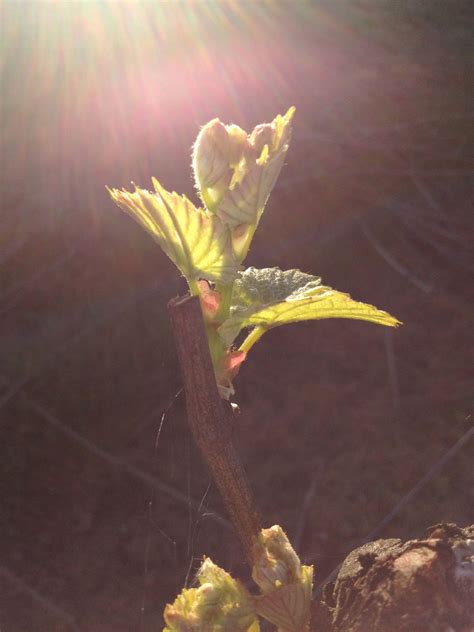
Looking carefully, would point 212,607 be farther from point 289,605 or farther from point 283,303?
point 283,303

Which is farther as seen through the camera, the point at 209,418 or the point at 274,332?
the point at 274,332

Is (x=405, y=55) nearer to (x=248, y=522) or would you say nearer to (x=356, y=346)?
(x=356, y=346)

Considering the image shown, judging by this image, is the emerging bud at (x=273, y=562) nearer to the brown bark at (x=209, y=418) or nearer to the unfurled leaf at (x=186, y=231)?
the brown bark at (x=209, y=418)

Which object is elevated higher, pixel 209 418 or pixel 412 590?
pixel 209 418

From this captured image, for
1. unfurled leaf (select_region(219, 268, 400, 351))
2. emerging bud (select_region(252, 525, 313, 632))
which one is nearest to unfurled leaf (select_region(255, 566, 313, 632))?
emerging bud (select_region(252, 525, 313, 632))

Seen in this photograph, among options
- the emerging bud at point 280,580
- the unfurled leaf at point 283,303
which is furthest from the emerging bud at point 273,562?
the unfurled leaf at point 283,303

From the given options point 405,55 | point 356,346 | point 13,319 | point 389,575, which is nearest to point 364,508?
point 356,346

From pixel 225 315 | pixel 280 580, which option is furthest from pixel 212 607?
pixel 225 315
